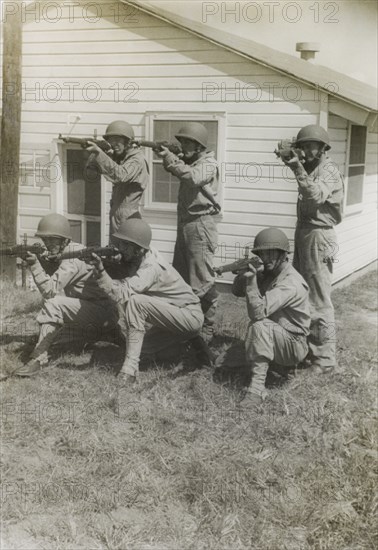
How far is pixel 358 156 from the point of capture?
35.7ft

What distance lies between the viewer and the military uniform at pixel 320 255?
6188 mm

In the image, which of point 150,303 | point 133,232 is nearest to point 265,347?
point 150,303

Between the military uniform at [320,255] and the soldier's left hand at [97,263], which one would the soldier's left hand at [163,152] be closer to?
the military uniform at [320,255]

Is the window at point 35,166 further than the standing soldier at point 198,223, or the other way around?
the window at point 35,166

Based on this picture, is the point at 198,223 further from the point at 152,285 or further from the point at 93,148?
the point at 93,148

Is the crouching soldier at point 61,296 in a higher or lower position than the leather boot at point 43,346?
higher

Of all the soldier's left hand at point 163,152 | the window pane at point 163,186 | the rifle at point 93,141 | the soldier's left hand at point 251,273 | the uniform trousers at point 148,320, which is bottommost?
the uniform trousers at point 148,320

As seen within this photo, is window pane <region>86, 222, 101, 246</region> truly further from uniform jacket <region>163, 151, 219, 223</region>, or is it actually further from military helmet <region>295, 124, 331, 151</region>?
military helmet <region>295, 124, 331, 151</region>

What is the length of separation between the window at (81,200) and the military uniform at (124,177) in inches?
125

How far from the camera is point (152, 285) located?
5898 millimetres

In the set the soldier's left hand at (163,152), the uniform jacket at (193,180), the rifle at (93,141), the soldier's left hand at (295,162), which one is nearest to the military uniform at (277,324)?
the soldier's left hand at (295,162)

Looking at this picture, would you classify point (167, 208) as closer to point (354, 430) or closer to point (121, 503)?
point (354, 430)

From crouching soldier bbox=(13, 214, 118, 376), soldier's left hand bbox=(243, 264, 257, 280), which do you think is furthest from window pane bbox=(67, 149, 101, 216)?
soldier's left hand bbox=(243, 264, 257, 280)

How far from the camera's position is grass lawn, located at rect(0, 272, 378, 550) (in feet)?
12.4
